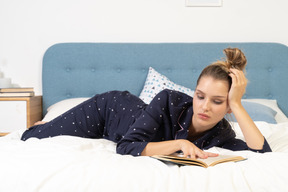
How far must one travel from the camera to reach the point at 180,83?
2.77 m

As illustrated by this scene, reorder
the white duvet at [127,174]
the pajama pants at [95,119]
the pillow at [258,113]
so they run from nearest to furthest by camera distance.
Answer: the white duvet at [127,174], the pajama pants at [95,119], the pillow at [258,113]

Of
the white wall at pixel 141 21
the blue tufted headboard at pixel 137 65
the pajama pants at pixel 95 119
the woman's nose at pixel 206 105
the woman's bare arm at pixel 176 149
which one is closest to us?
the woman's bare arm at pixel 176 149

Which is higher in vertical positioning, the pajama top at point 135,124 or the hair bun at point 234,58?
the hair bun at point 234,58

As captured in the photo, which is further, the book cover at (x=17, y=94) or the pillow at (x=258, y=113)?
the book cover at (x=17, y=94)

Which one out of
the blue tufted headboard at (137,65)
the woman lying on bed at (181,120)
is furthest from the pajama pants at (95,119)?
the blue tufted headboard at (137,65)

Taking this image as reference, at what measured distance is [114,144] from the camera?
1.63 metres

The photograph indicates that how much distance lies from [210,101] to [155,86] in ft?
4.23

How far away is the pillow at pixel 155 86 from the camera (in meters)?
2.50

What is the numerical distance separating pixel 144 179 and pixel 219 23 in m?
2.24

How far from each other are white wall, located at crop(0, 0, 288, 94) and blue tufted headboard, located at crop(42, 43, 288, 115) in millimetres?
157

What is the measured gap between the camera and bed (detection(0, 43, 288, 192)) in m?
0.97

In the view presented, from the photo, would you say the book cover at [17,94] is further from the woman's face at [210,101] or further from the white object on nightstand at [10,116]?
the woman's face at [210,101]

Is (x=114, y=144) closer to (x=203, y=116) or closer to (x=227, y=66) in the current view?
(x=203, y=116)

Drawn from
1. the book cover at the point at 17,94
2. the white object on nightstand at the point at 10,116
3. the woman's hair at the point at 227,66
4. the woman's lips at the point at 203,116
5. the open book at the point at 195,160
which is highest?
the woman's hair at the point at 227,66
